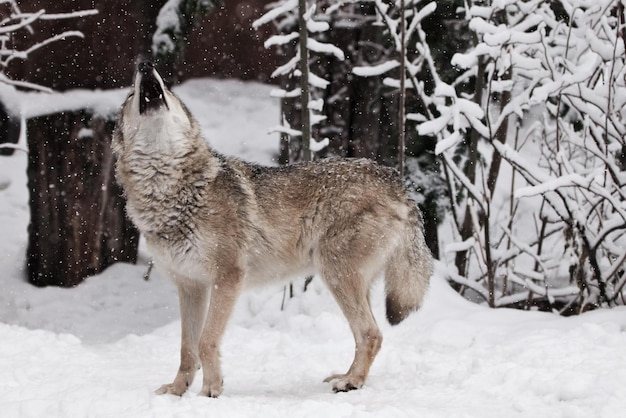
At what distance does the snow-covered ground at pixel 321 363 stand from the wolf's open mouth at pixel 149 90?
68.9 inches

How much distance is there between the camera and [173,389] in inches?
198

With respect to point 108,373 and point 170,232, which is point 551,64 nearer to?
point 170,232

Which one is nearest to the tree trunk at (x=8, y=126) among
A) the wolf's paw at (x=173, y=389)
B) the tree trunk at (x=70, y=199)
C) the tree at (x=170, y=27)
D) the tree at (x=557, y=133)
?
the tree trunk at (x=70, y=199)

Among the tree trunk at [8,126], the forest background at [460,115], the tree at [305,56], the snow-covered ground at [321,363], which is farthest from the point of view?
the tree trunk at [8,126]

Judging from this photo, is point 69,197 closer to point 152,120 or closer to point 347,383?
point 152,120

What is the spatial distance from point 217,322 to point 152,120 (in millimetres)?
1345

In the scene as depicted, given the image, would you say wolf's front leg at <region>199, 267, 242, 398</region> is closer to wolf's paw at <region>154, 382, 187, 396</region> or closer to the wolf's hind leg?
wolf's paw at <region>154, 382, 187, 396</region>

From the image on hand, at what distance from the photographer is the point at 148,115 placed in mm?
5012

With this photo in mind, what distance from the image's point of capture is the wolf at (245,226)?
4988mm

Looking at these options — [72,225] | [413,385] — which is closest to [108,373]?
[413,385]

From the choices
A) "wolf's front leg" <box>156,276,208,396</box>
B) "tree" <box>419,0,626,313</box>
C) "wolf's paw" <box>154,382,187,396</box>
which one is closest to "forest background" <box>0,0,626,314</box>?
"tree" <box>419,0,626,313</box>

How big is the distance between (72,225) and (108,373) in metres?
4.65

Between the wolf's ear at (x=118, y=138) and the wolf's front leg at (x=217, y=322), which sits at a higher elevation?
the wolf's ear at (x=118, y=138)

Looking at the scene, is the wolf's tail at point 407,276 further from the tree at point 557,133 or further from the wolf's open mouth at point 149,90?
the wolf's open mouth at point 149,90
